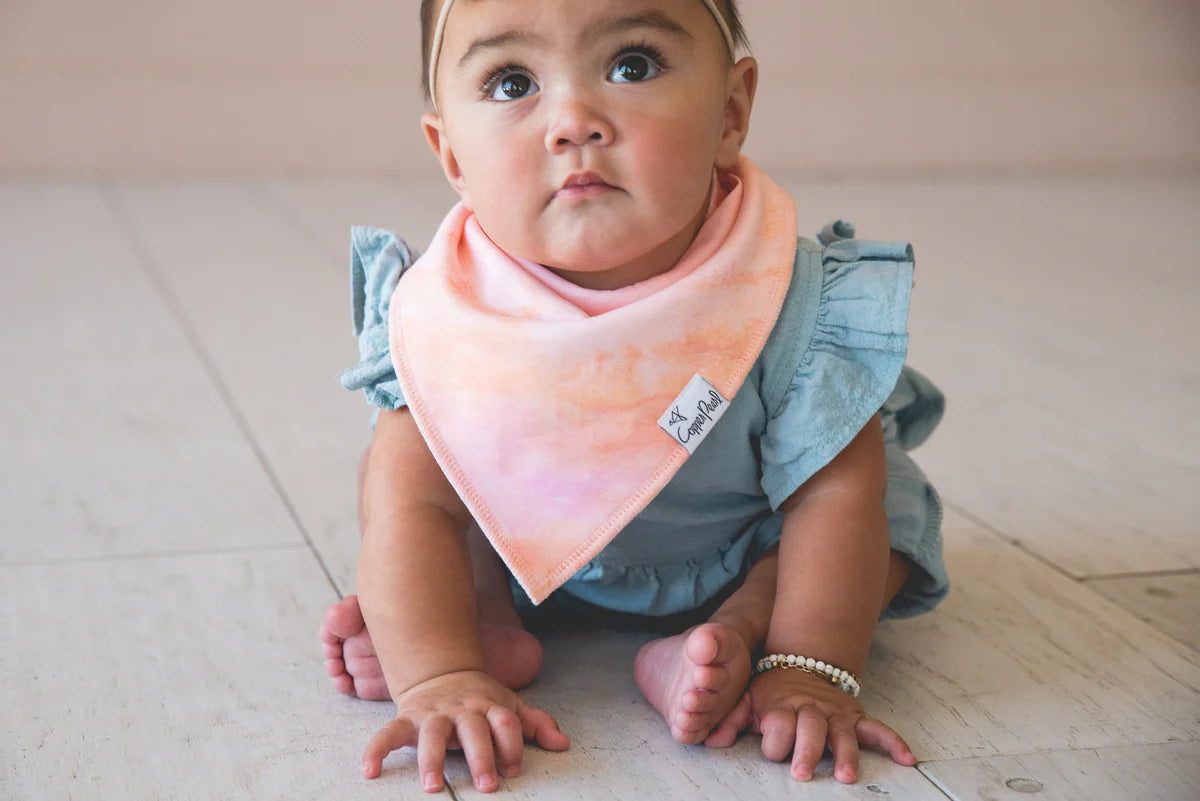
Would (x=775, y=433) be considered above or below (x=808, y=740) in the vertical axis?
above

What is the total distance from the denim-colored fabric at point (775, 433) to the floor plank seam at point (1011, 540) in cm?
16

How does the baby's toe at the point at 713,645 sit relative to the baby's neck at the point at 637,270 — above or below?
below

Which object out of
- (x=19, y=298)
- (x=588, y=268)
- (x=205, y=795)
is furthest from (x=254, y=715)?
(x=19, y=298)

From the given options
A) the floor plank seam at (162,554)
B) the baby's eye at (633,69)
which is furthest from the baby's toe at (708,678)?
the floor plank seam at (162,554)

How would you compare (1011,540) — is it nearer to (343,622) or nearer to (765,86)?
(343,622)

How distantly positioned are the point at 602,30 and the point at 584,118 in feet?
0.18

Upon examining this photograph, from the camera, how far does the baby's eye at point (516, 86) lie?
87 centimetres

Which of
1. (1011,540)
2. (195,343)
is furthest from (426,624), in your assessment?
(195,343)

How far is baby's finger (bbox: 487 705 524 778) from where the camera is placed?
796 millimetres

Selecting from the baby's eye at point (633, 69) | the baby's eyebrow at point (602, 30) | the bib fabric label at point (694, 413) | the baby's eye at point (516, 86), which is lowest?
the bib fabric label at point (694, 413)

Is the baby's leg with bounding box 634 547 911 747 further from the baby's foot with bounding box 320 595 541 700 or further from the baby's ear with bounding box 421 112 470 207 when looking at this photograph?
the baby's ear with bounding box 421 112 470 207

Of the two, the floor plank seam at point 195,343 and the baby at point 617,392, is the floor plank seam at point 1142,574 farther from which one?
the floor plank seam at point 195,343

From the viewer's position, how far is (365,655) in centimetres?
90

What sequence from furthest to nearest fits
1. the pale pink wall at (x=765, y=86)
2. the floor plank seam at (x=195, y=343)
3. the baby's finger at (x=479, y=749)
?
the pale pink wall at (x=765, y=86), the floor plank seam at (x=195, y=343), the baby's finger at (x=479, y=749)
